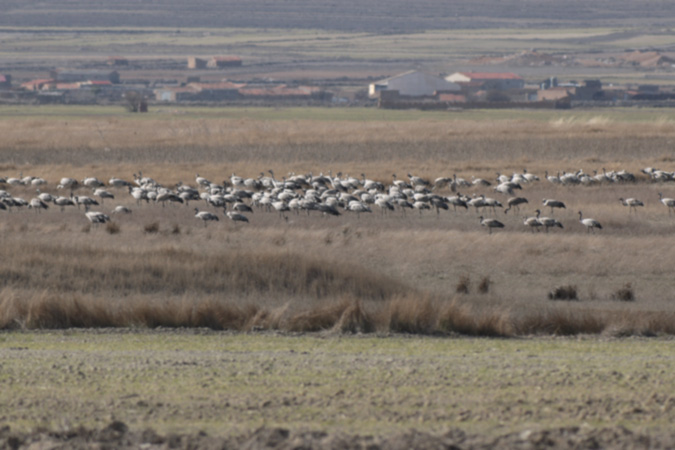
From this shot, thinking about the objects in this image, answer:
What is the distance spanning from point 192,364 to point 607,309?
9.85 m

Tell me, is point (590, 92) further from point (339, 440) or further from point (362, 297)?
point (339, 440)

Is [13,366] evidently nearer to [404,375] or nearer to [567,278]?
[404,375]

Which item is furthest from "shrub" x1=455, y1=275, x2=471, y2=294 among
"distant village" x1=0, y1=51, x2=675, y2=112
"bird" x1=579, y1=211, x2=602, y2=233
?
"distant village" x1=0, y1=51, x2=675, y2=112

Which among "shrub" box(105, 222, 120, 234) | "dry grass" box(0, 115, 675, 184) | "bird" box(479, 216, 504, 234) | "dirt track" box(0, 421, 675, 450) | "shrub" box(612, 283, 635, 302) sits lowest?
"dry grass" box(0, 115, 675, 184)

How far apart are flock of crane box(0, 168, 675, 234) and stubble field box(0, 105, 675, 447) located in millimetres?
423

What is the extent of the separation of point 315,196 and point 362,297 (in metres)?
16.4

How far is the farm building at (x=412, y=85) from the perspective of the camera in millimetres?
169250

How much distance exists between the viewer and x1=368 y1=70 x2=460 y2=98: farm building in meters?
169

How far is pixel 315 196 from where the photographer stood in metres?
37.6

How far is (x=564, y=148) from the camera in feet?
210

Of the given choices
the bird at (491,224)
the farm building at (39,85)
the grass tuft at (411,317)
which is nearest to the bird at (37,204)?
the bird at (491,224)

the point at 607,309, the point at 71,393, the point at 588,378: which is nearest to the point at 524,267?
the point at 607,309

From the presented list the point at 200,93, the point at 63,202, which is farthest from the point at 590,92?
the point at 63,202

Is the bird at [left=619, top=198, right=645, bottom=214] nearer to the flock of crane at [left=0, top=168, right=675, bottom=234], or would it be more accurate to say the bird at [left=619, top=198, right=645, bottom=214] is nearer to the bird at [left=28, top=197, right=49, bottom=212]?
the flock of crane at [left=0, top=168, right=675, bottom=234]
